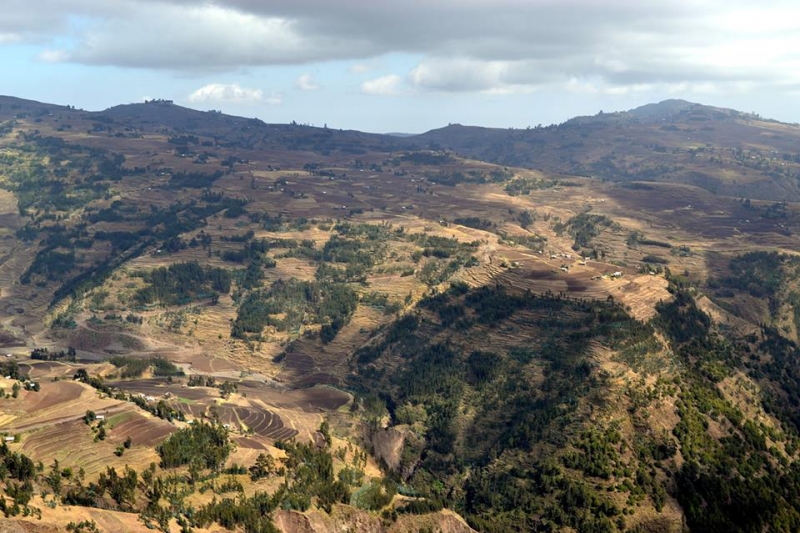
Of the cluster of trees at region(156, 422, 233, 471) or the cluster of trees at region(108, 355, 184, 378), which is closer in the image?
the cluster of trees at region(156, 422, 233, 471)

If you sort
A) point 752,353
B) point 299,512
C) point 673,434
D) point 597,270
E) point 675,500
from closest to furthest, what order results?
point 299,512 < point 675,500 < point 673,434 < point 752,353 < point 597,270

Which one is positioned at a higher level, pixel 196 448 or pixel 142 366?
Result: pixel 196 448

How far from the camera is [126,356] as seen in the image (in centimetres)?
19925

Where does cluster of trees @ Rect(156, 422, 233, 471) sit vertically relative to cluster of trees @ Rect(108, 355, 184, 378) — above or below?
above

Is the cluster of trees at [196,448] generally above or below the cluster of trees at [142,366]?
above

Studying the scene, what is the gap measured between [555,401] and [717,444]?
3116 cm

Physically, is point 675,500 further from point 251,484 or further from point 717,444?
point 251,484

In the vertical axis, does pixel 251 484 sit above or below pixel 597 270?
below

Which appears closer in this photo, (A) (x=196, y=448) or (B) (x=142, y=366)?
(A) (x=196, y=448)

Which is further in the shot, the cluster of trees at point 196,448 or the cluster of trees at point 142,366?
the cluster of trees at point 142,366

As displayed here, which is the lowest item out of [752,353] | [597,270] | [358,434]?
[358,434]

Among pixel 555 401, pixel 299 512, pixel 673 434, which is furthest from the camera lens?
pixel 555 401

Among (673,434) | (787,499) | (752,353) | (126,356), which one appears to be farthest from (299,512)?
(752,353)

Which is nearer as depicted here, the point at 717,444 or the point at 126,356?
the point at 717,444
